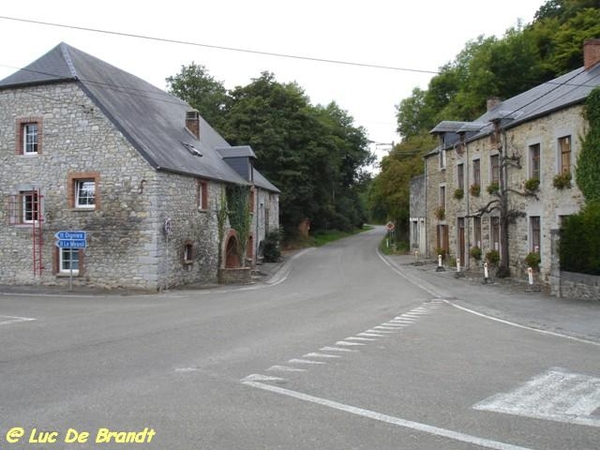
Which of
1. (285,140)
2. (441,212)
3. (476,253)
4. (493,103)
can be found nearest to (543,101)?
(476,253)

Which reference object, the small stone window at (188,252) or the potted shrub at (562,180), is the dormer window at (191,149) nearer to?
the small stone window at (188,252)

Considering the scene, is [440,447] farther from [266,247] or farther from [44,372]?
[266,247]

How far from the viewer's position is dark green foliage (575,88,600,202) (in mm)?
18594

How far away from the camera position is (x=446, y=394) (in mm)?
6793

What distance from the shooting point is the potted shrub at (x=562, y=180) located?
66.6 ft

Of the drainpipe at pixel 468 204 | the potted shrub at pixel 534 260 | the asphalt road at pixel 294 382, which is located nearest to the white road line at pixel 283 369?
the asphalt road at pixel 294 382

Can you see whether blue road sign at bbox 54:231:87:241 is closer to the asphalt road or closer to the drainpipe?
the asphalt road

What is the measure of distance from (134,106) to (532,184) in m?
16.9

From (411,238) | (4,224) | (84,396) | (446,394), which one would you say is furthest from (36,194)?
(411,238)

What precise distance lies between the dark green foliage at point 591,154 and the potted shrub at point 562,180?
93 cm

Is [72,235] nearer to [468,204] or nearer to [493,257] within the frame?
[493,257]

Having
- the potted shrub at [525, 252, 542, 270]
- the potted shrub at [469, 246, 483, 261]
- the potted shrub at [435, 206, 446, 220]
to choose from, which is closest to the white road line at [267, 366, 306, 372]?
the potted shrub at [525, 252, 542, 270]

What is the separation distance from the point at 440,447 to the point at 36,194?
884 inches

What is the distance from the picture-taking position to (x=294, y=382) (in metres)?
7.33
